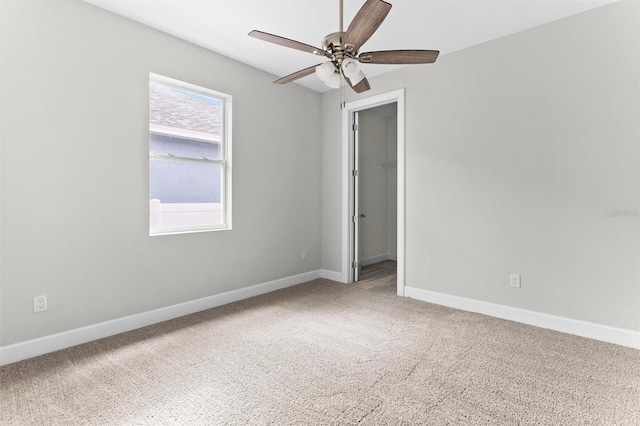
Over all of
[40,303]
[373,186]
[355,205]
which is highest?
[373,186]

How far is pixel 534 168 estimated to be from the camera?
9.77ft

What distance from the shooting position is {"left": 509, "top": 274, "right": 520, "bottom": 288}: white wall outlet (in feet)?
10.1

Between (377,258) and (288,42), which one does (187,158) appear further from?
(377,258)

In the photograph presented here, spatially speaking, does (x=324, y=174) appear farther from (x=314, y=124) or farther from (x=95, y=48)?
(x=95, y=48)

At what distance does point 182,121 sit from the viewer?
329cm

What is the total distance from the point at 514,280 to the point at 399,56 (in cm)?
236

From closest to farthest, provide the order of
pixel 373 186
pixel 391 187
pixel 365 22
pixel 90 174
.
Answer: pixel 365 22, pixel 90 174, pixel 373 186, pixel 391 187

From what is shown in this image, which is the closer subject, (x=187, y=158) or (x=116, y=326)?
(x=116, y=326)

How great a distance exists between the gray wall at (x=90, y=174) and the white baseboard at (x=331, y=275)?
1.37 m

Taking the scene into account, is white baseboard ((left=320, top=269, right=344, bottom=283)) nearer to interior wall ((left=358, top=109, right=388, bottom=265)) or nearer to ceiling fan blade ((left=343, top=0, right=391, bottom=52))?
interior wall ((left=358, top=109, right=388, bottom=265))

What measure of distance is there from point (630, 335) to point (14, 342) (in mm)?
4574

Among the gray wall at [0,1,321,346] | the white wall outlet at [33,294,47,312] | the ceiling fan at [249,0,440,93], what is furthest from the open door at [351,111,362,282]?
the white wall outlet at [33,294,47,312]

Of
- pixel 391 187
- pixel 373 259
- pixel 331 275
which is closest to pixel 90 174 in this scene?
pixel 331 275

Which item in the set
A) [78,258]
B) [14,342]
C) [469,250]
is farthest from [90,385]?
[469,250]
